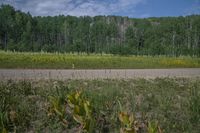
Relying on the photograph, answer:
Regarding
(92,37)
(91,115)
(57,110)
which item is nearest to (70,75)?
(57,110)

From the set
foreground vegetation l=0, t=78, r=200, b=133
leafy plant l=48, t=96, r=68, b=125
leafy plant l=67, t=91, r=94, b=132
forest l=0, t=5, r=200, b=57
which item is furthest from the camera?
forest l=0, t=5, r=200, b=57

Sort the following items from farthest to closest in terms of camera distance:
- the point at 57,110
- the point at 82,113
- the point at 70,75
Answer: the point at 70,75 → the point at 57,110 → the point at 82,113

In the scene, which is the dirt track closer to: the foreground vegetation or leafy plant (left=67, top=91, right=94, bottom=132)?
the foreground vegetation

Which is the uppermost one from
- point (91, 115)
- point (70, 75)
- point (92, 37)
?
point (92, 37)

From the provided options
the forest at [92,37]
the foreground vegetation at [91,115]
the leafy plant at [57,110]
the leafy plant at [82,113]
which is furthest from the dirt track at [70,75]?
the forest at [92,37]

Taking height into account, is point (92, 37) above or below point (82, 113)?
above

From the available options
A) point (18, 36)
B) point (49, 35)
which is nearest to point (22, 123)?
point (18, 36)

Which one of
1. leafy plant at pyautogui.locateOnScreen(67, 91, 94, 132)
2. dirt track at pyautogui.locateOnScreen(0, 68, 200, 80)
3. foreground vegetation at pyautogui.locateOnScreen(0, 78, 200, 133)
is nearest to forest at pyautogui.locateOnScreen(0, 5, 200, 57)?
dirt track at pyautogui.locateOnScreen(0, 68, 200, 80)

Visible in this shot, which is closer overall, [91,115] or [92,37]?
[91,115]

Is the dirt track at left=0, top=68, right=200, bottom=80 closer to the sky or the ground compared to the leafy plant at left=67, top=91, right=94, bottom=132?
closer to the ground

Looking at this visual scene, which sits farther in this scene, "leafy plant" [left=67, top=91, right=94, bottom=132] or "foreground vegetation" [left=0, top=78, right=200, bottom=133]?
"foreground vegetation" [left=0, top=78, right=200, bottom=133]

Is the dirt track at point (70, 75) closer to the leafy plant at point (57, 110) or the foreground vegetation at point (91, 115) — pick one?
the foreground vegetation at point (91, 115)

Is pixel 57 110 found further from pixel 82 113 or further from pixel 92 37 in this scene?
pixel 92 37

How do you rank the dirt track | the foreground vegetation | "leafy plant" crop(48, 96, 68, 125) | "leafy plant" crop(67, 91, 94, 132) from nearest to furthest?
"leafy plant" crop(67, 91, 94, 132)
the foreground vegetation
"leafy plant" crop(48, 96, 68, 125)
the dirt track
